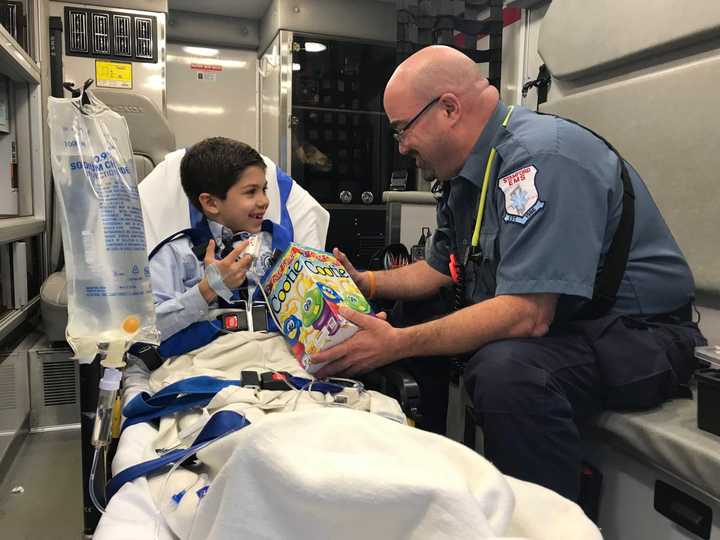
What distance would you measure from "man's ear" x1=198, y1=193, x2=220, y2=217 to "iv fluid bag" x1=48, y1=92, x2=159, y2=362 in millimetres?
722

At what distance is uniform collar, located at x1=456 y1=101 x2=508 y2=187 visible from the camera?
5.14ft

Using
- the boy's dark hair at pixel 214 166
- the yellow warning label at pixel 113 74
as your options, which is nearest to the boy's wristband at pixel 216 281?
the boy's dark hair at pixel 214 166

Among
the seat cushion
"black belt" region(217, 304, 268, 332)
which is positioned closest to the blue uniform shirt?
the seat cushion

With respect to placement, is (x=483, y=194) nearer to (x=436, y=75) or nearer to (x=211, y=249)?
(x=436, y=75)

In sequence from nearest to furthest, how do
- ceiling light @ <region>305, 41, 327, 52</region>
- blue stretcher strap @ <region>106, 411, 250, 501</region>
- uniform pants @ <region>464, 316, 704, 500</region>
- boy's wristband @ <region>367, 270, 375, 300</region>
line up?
blue stretcher strap @ <region>106, 411, 250, 501</region>
uniform pants @ <region>464, 316, 704, 500</region>
boy's wristband @ <region>367, 270, 375, 300</region>
ceiling light @ <region>305, 41, 327, 52</region>

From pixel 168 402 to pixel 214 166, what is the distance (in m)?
0.81

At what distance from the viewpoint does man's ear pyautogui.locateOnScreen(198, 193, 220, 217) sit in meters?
1.71

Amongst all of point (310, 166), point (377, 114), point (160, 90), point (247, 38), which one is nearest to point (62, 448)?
point (160, 90)

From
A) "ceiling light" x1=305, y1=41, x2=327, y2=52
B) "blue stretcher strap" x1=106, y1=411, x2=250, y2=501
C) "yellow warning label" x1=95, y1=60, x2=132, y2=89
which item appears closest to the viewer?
"blue stretcher strap" x1=106, y1=411, x2=250, y2=501

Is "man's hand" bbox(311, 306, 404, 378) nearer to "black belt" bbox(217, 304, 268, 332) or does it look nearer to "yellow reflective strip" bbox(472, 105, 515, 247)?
"black belt" bbox(217, 304, 268, 332)

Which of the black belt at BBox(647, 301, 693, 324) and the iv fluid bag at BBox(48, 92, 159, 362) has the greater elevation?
the iv fluid bag at BBox(48, 92, 159, 362)

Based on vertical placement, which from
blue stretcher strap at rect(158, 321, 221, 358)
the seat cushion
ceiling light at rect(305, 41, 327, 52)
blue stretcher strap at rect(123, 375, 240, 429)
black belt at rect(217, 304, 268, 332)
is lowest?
the seat cushion

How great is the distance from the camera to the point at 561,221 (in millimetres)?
1254

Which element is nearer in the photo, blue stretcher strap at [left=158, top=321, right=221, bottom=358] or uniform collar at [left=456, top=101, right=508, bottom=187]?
blue stretcher strap at [left=158, top=321, right=221, bottom=358]
